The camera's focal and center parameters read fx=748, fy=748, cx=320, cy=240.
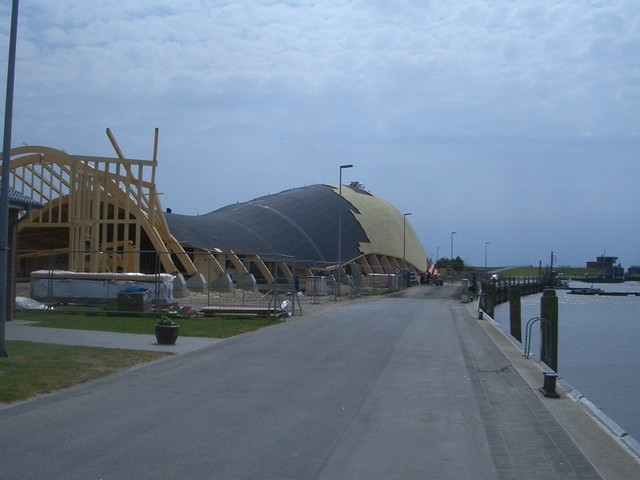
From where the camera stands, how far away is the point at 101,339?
20.5 meters

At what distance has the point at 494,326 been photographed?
30781 millimetres

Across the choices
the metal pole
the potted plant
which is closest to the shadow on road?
the potted plant

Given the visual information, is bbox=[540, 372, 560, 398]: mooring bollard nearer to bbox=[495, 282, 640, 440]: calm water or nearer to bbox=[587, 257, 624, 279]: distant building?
bbox=[495, 282, 640, 440]: calm water

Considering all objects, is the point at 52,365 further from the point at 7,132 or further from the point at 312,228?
the point at 312,228

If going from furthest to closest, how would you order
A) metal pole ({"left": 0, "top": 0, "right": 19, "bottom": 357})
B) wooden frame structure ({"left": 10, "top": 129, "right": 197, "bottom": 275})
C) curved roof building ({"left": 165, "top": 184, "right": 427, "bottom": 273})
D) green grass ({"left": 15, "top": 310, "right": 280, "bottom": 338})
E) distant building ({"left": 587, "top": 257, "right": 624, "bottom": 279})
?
1. distant building ({"left": 587, "top": 257, "right": 624, "bottom": 279})
2. curved roof building ({"left": 165, "top": 184, "right": 427, "bottom": 273})
3. wooden frame structure ({"left": 10, "top": 129, "right": 197, "bottom": 275})
4. green grass ({"left": 15, "top": 310, "right": 280, "bottom": 338})
5. metal pole ({"left": 0, "top": 0, "right": 19, "bottom": 357})

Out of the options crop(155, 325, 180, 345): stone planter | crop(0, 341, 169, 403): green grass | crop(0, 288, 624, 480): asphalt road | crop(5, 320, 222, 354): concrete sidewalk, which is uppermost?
crop(155, 325, 180, 345): stone planter

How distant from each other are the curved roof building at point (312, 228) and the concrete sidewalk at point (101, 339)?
34851 mm

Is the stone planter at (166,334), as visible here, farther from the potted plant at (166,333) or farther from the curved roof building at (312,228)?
the curved roof building at (312,228)

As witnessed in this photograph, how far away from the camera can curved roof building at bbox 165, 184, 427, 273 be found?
6750cm

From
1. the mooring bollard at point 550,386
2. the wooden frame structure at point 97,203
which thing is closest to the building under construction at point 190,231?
the wooden frame structure at point 97,203

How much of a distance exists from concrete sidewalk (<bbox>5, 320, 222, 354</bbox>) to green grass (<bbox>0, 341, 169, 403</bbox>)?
106cm

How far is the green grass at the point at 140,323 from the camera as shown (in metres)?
23.7

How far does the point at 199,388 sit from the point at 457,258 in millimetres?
180651

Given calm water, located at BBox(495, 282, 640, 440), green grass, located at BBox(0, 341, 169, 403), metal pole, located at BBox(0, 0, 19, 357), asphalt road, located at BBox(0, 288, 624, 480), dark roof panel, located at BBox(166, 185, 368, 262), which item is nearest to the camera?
asphalt road, located at BBox(0, 288, 624, 480)
